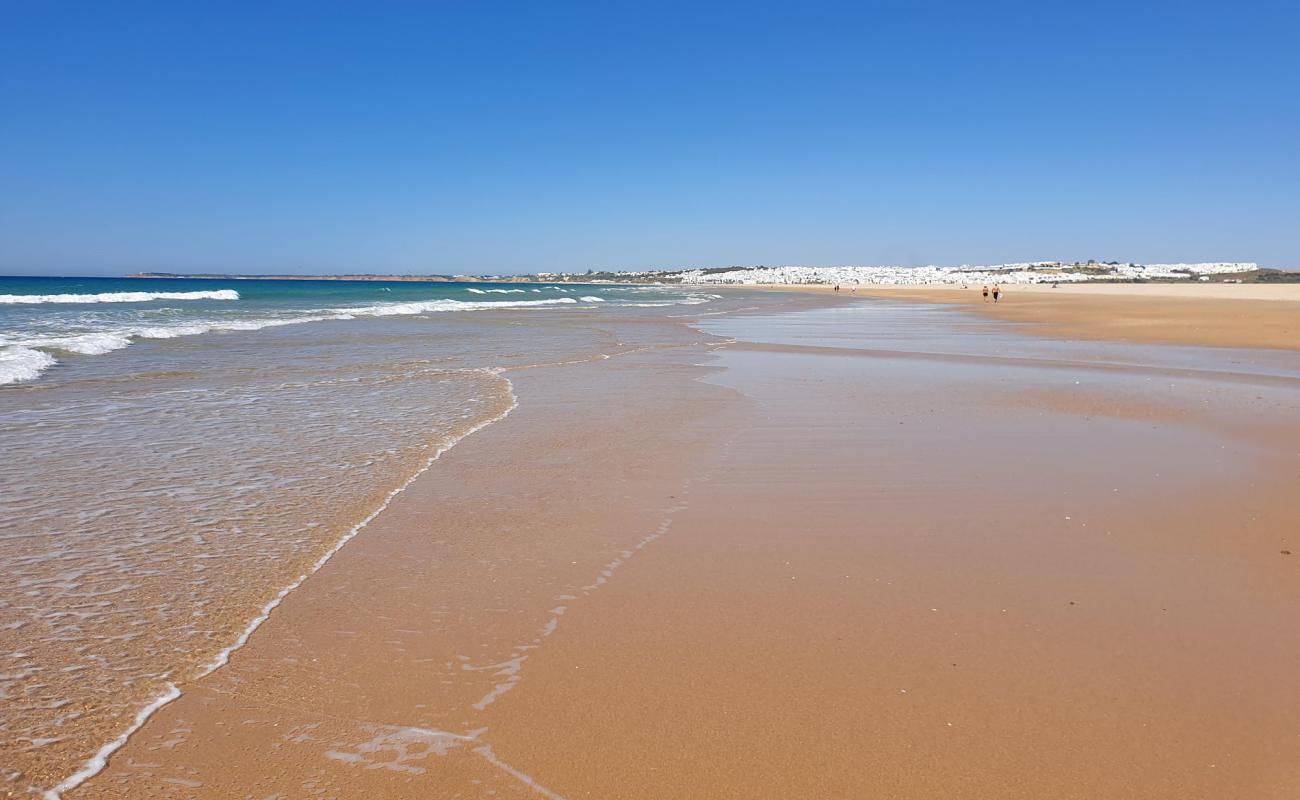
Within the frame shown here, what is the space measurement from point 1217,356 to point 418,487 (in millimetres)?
19081

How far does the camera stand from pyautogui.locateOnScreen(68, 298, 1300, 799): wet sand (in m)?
2.94

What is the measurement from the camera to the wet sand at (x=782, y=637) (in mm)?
2938

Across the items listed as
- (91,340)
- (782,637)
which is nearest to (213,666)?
(782,637)

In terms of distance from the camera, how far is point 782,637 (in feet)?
13.1

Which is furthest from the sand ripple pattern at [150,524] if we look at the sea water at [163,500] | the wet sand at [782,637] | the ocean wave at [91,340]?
the ocean wave at [91,340]

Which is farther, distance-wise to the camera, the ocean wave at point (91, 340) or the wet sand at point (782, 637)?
the ocean wave at point (91, 340)

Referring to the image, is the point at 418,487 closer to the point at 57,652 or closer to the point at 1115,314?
the point at 57,652

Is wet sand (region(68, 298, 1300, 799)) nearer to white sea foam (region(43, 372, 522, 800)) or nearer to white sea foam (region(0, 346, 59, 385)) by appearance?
white sea foam (region(43, 372, 522, 800))

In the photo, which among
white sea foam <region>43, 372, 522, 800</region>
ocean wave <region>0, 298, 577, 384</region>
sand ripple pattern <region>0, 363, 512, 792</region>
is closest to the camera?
white sea foam <region>43, 372, 522, 800</region>

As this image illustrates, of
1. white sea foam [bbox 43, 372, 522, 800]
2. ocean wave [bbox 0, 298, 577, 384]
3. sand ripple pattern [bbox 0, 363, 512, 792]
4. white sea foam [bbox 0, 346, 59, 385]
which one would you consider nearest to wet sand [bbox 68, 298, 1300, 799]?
white sea foam [bbox 43, 372, 522, 800]

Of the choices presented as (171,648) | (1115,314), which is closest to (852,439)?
(171,648)

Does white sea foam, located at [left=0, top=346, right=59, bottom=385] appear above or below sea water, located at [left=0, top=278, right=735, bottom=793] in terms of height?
above

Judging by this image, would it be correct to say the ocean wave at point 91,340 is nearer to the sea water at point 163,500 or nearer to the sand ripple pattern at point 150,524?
the sea water at point 163,500

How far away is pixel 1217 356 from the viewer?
18.2 metres
